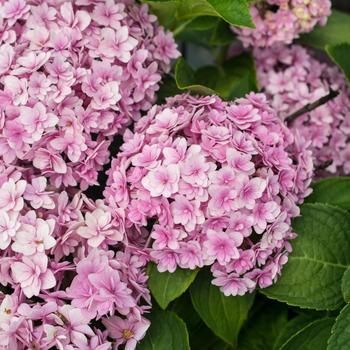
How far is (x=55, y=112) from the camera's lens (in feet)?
3.16

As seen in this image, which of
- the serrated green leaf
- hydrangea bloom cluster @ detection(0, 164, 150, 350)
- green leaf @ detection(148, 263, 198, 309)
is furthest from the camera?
the serrated green leaf

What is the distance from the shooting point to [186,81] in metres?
1.15

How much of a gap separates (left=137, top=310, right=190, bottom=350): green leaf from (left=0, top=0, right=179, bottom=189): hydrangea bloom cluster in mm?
201

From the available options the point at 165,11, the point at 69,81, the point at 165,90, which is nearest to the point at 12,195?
the point at 69,81

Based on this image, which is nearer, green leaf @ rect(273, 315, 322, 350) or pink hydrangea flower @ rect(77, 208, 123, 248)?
pink hydrangea flower @ rect(77, 208, 123, 248)

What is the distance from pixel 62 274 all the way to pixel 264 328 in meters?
0.39

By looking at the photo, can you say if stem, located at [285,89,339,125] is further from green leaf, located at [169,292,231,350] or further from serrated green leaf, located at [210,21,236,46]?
green leaf, located at [169,292,231,350]

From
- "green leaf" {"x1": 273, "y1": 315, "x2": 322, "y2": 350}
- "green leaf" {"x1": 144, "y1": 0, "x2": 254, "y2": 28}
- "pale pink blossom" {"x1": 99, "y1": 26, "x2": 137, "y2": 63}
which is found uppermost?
"green leaf" {"x1": 144, "y1": 0, "x2": 254, "y2": 28}

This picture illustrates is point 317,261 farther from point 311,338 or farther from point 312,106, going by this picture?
point 312,106

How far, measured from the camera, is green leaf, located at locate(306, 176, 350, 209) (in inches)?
43.8

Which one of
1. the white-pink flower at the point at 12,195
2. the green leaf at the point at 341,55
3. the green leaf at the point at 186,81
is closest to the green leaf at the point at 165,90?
the green leaf at the point at 186,81

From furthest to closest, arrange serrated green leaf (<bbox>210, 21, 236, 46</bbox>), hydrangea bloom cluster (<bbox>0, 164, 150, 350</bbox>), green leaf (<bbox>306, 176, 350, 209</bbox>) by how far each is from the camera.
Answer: serrated green leaf (<bbox>210, 21, 236, 46</bbox>)
green leaf (<bbox>306, 176, 350, 209</bbox>)
hydrangea bloom cluster (<bbox>0, 164, 150, 350</bbox>)

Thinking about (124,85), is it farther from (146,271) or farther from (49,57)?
(146,271)

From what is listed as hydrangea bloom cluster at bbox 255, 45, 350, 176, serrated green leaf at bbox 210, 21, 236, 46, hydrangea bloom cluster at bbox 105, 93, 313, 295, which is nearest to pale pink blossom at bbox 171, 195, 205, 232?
hydrangea bloom cluster at bbox 105, 93, 313, 295
